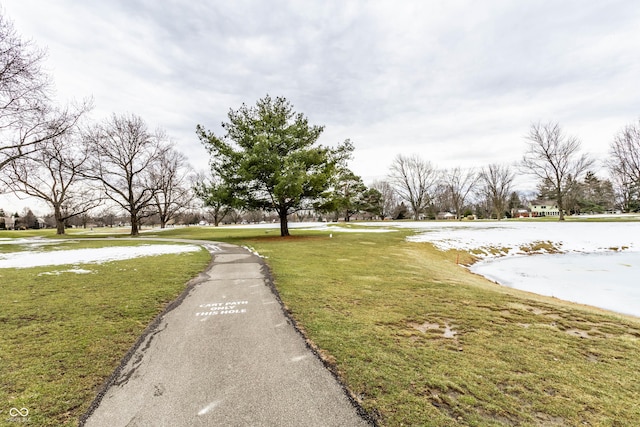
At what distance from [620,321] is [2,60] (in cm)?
2510

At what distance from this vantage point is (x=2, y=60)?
13461mm

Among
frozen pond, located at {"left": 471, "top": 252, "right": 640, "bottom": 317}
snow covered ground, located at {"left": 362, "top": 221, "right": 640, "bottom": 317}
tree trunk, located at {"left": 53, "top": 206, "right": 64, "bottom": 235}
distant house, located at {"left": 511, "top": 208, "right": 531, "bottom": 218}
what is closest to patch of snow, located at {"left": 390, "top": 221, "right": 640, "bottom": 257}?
snow covered ground, located at {"left": 362, "top": 221, "right": 640, "bottom": 317}

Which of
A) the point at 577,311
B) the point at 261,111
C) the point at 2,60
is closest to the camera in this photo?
the point at 577,311

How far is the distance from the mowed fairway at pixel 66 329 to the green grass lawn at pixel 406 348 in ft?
0.07

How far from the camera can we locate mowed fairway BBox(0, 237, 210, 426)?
2.82 meters

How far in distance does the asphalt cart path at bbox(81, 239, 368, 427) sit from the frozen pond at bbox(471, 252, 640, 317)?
837cm

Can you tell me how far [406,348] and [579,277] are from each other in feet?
36.4

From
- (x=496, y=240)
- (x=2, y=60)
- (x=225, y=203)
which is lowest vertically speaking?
(x=496, y=240)

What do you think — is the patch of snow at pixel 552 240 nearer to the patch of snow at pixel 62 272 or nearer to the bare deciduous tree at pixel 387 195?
the patch of snow at pixel 62 272

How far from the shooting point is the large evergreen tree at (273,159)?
763 inches

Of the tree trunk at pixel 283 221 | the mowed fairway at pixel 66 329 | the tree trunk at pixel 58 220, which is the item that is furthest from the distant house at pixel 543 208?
the tree trunk at pixel 58 220

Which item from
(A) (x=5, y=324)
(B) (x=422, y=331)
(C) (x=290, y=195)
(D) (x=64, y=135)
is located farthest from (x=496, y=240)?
(D) (x=64, y=135)

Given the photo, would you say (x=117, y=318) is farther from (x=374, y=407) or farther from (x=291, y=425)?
(x=374, y=407)

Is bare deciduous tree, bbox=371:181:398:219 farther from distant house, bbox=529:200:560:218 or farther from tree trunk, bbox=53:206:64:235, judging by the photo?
tree trunk, bbox=53:206:64:235
